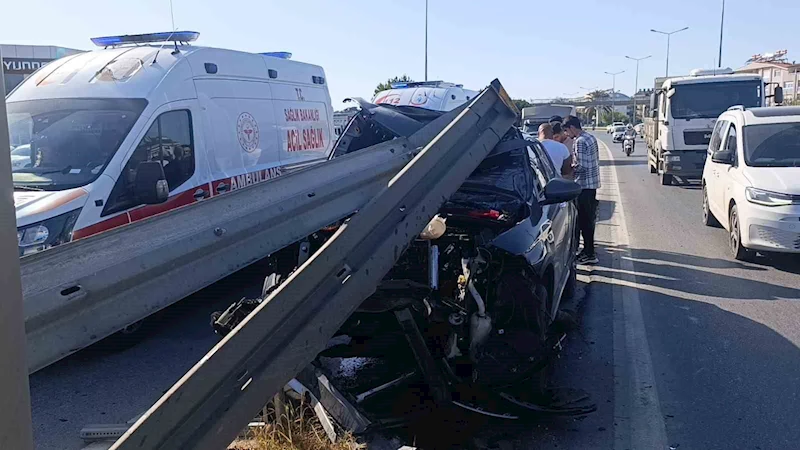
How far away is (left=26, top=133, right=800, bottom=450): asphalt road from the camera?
14.4 ft

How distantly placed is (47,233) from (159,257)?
342 centimetres

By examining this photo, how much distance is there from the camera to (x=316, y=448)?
3852 millimetres

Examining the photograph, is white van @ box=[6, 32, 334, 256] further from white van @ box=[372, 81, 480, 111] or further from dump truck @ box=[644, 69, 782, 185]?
dump truck @ box=[644, 69, 782, 185]

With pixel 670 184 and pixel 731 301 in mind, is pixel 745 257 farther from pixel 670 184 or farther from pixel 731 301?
pixel 670 184

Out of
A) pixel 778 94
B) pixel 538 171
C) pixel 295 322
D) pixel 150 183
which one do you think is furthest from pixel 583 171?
pixel 778 94

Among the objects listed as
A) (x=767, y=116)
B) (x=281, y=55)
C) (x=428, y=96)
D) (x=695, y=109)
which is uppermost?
(x=281, y=55)

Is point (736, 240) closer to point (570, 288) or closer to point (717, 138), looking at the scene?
point (717, 138)

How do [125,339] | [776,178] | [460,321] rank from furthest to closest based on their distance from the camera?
[776,178] < [125,339] < [460,321]

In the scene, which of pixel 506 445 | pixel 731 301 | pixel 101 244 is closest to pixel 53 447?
pixel 101 244

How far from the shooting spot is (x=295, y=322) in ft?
8.30

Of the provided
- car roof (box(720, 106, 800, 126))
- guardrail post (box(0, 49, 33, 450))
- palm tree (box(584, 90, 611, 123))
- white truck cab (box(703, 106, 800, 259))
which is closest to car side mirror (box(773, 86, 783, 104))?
white truck cab (box(703, 106, 800, 259))

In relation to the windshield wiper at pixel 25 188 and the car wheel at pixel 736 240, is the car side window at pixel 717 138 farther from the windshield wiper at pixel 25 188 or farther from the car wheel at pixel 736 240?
the windshield wiper at pixel 25 188

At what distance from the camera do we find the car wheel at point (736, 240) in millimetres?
8875

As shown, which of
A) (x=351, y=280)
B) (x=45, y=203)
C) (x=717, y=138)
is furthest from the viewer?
(x=717, y=138)
